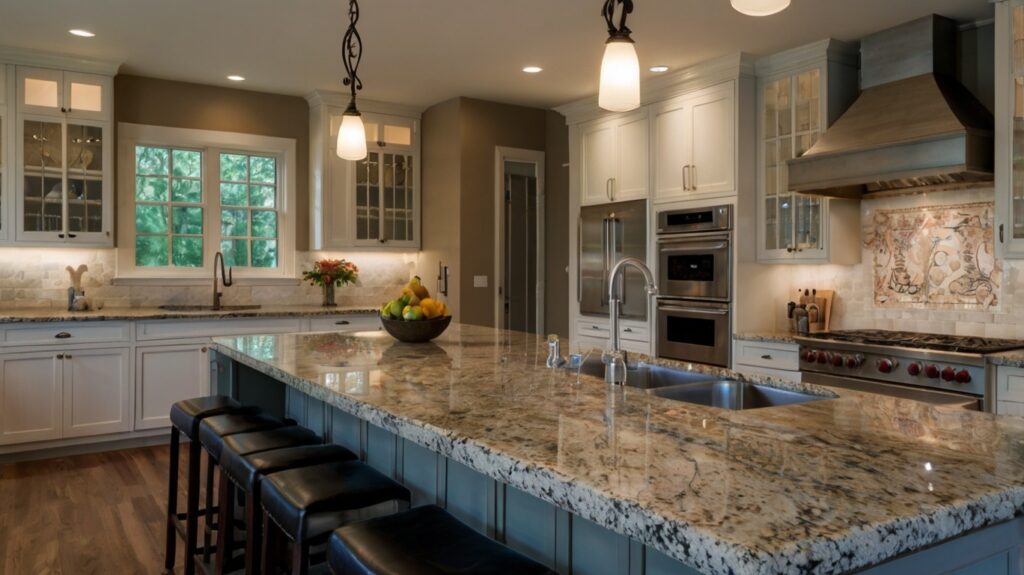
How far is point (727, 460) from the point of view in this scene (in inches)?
46.8

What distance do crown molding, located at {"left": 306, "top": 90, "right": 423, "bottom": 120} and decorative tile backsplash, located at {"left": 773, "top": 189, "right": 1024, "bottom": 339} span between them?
3300 millimetres

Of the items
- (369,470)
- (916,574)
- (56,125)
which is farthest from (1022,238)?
(56,125)

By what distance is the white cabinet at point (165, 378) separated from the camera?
4.70m

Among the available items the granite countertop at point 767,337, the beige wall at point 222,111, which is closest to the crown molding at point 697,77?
the granite countertop at point 767,337

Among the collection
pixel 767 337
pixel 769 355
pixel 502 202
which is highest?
pixel 502 202

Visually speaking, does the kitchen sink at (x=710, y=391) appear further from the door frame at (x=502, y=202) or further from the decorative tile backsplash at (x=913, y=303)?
the door frame at (x=502, y=202)

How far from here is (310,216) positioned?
5.82 m

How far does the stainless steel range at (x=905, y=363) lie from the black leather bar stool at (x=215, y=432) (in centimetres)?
273

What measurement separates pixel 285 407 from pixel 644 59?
306cm

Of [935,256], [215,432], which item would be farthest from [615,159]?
[215,432]

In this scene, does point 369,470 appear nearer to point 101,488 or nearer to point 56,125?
point 101,488

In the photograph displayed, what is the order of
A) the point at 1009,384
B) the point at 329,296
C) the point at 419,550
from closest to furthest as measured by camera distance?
the point at 419,550 < the point at 1009,384 < the point at 329,296

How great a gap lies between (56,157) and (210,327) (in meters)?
1.51

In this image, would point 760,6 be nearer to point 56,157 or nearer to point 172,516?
point 172,516
